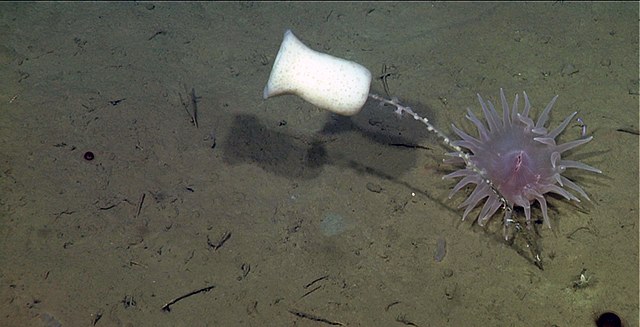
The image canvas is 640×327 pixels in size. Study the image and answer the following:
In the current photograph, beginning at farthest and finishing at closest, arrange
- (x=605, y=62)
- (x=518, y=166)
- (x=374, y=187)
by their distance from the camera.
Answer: (x=605, y=62) < (x=374, y=187) < (x=518, y=166)

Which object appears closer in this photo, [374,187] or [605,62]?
[374,187]

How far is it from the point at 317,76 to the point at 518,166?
68.9 inches

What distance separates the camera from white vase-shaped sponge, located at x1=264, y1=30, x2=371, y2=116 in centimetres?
258

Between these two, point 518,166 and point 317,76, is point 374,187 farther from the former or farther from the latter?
point 317,76

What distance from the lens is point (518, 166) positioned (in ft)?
10.4

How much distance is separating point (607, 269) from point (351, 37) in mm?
3154

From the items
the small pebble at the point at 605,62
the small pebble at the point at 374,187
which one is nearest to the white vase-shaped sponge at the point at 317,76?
the small pebble at the point at 374,187

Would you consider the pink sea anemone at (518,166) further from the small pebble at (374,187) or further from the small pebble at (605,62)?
the small pebble at (605,62)

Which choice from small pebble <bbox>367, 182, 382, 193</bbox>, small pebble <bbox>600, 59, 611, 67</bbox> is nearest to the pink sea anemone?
small pebble <bbox>367, 182, 382, 193</bbox>

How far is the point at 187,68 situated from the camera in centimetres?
430

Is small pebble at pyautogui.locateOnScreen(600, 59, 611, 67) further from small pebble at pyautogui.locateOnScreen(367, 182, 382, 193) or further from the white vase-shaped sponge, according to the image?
the white vase-shaped sponge

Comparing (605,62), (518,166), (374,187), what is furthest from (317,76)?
(605,62)

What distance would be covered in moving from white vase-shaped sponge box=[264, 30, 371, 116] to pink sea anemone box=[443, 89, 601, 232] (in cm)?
116

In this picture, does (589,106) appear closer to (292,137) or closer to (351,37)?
(351,37)
